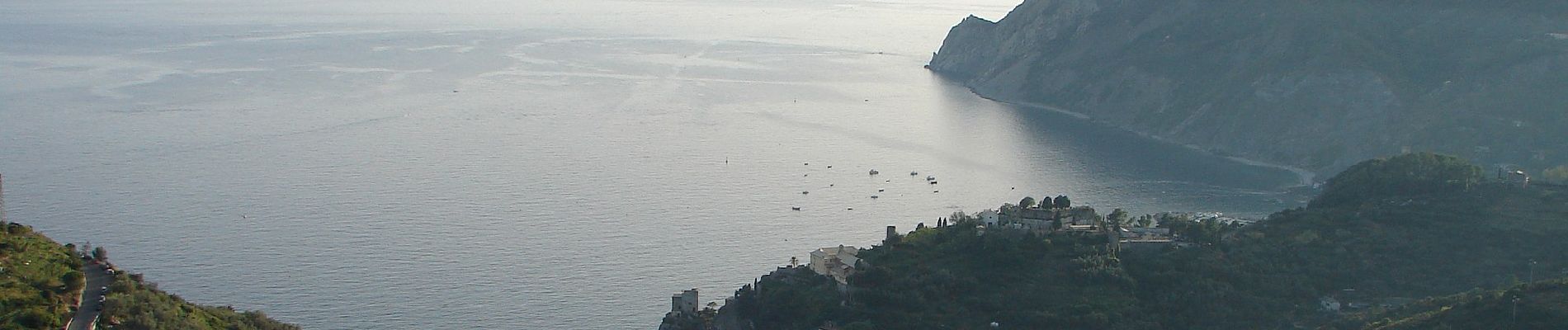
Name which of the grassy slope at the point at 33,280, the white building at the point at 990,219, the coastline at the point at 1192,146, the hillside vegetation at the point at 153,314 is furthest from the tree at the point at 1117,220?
the coastline at the point at 1192,146

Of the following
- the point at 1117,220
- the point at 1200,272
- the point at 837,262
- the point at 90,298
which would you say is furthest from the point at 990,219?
the point at 90,298

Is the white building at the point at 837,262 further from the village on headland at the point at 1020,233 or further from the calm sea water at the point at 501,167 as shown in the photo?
the calm sea water at the point at 501,167

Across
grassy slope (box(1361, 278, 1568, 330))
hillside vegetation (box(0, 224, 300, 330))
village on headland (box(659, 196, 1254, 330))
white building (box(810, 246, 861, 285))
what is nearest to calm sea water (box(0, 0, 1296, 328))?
village on headland (box(659, 196, 1254, 330))

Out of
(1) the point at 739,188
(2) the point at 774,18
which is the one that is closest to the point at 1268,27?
(1) the point at 739,188

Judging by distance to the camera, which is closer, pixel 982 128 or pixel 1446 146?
pixel 1446 146

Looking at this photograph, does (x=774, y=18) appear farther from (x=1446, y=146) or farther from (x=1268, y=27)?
(x=1446, y=146)

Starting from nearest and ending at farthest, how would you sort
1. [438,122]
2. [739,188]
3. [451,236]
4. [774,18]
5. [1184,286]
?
1. [1184,286]
2. [451,236]
3. [739,188]
4. [438,122]
5. [774,18]
